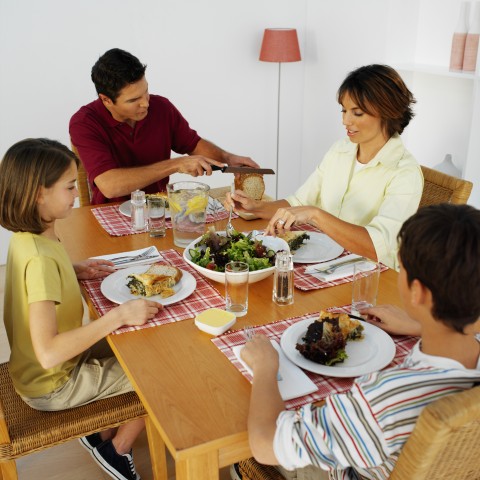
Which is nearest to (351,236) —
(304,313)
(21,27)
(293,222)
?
(293,222)

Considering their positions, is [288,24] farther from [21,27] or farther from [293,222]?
[293,222]

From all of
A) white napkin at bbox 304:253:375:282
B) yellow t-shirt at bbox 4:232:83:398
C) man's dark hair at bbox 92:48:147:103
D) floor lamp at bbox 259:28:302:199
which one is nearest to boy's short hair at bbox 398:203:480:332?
white napkin at bbox 304:253:375:282

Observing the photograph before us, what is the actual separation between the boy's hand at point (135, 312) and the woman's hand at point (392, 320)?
1.71 ft

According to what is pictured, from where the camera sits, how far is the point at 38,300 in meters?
1.46

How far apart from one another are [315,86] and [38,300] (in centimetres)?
332

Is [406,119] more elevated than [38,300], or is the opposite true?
[406,119]

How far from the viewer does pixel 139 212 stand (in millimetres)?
2125

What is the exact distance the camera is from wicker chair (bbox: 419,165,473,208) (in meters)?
2.12

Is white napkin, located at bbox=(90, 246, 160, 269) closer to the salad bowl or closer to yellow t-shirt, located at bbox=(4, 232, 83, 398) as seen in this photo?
the salad bowl

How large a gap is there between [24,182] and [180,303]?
50 centimetres

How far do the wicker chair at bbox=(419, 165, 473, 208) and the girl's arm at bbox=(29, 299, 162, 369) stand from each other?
1.20m

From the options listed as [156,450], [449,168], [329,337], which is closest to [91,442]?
[156,450]

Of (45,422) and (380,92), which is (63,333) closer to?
(45,422)

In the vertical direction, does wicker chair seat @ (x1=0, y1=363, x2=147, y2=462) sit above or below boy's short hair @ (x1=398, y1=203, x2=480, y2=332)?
below
